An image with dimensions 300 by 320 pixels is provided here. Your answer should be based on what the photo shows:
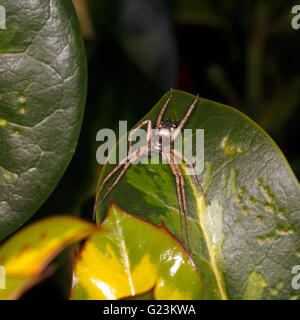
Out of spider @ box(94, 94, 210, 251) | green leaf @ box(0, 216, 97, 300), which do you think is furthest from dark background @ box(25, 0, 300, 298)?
green leaf @ box(0, 216, 97, 300)

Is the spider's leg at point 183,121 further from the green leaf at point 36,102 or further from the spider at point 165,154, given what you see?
the green leaf at point 36,102

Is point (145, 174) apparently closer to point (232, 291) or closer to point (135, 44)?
point (232, 291)

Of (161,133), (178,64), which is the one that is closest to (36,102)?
(161,133)

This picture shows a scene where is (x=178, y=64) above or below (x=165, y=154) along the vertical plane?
above

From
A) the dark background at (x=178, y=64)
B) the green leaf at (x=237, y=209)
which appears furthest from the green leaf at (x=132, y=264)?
the dark background at (x=178, y=64)

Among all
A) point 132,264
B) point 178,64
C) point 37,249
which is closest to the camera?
point 37,249

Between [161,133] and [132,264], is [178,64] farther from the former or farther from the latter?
[132,264]
